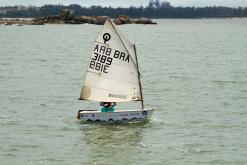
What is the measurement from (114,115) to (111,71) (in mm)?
2623

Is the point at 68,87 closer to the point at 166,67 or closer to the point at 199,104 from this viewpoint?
the point at 199,104

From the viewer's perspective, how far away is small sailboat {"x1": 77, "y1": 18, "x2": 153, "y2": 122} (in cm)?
3478

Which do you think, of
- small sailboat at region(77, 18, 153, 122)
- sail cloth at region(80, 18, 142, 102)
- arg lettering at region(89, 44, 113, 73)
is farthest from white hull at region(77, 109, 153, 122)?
arg lettering at region(89, 44, 113, 73)

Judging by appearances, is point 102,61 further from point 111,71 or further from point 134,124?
point 134,124

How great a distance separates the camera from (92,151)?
28828 millimetres

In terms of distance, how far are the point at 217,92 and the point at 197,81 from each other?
7.98 meters

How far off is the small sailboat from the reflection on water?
41.4 inches

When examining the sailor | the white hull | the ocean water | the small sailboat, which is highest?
the small sailboat

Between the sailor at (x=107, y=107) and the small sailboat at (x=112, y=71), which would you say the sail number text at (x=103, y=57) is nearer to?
the small sailboat at (x=112, y=71)

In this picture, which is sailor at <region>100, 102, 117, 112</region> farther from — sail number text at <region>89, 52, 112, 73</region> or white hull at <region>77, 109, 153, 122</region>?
sail number text at <region>89, 52, 112, 73</region>

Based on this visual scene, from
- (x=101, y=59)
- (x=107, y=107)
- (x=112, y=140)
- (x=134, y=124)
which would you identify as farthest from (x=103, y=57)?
(x=112, y=140)

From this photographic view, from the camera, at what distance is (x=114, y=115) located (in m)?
34.0

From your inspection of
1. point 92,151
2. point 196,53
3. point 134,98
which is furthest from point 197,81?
point 196,53

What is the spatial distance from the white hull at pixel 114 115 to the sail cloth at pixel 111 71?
1393 millimetres
